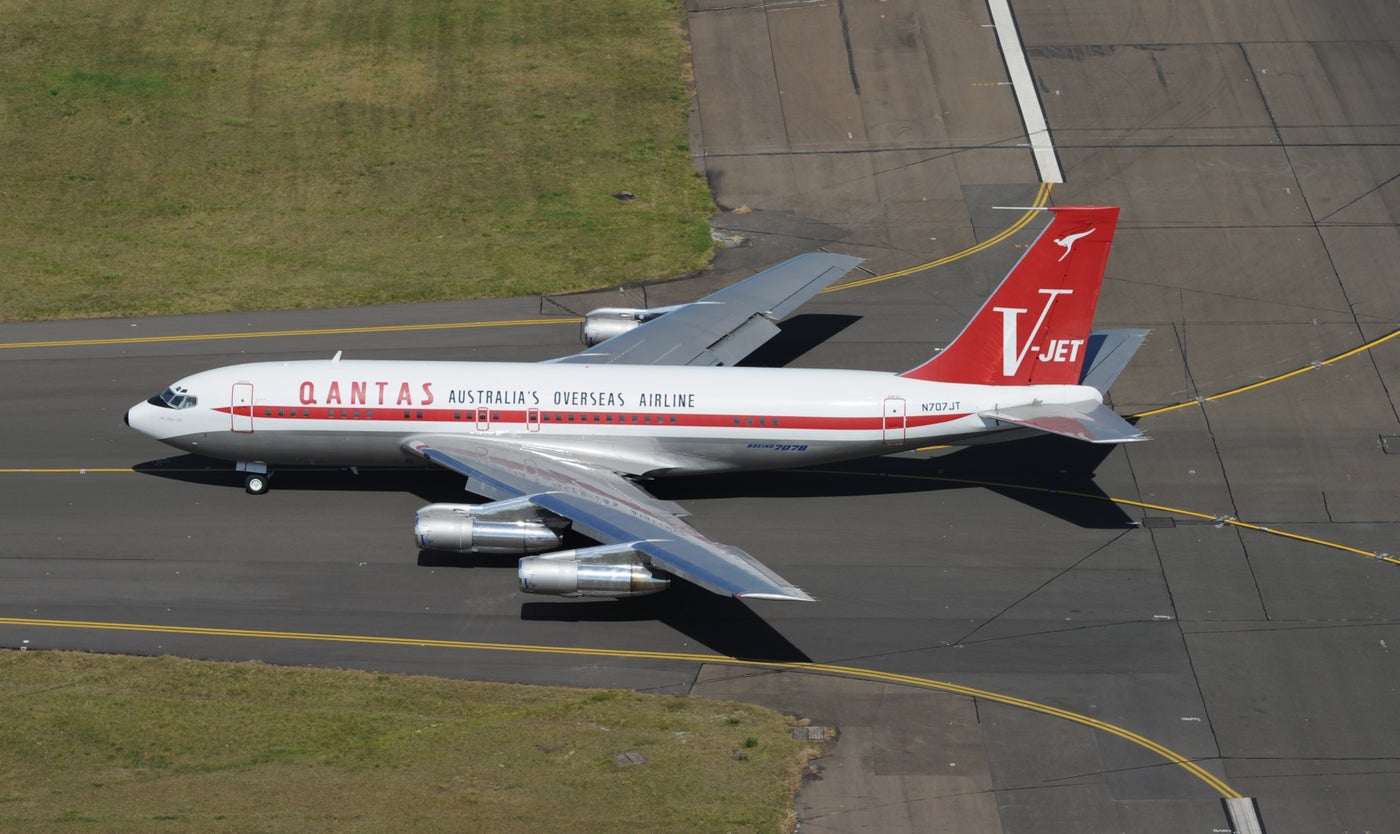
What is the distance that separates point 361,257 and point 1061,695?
35521 millimetres

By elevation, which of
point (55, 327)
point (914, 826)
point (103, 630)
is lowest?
point (914, 826)

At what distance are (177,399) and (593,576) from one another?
54.9ft

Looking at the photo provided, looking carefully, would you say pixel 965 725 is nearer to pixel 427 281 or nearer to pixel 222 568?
pixel 222 568

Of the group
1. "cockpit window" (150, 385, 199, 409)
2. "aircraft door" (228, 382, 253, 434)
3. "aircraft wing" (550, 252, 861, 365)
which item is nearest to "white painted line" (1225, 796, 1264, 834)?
"aircraft wing" (550, 252, 861, 365)

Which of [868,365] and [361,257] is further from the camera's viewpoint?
[361,257]

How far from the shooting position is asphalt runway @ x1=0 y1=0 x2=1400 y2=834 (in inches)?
1540

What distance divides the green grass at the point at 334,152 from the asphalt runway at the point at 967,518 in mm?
2740

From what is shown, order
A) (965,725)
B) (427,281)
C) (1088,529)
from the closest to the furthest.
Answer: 1. (965,725)
2. (1088,529)
3. (427,281)

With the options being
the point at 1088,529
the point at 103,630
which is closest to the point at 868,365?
the point at 1088,529

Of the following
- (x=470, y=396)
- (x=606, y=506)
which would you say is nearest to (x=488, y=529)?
(x=606, y=506)

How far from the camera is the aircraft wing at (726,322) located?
51250 millimetres

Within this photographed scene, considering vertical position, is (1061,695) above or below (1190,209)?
below

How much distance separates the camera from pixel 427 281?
59.6 meters

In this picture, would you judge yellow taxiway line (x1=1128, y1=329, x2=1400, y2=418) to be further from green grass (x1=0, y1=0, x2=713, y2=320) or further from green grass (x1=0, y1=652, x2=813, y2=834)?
green grass (x1=0, y1=652, x2=813, y2=834)
